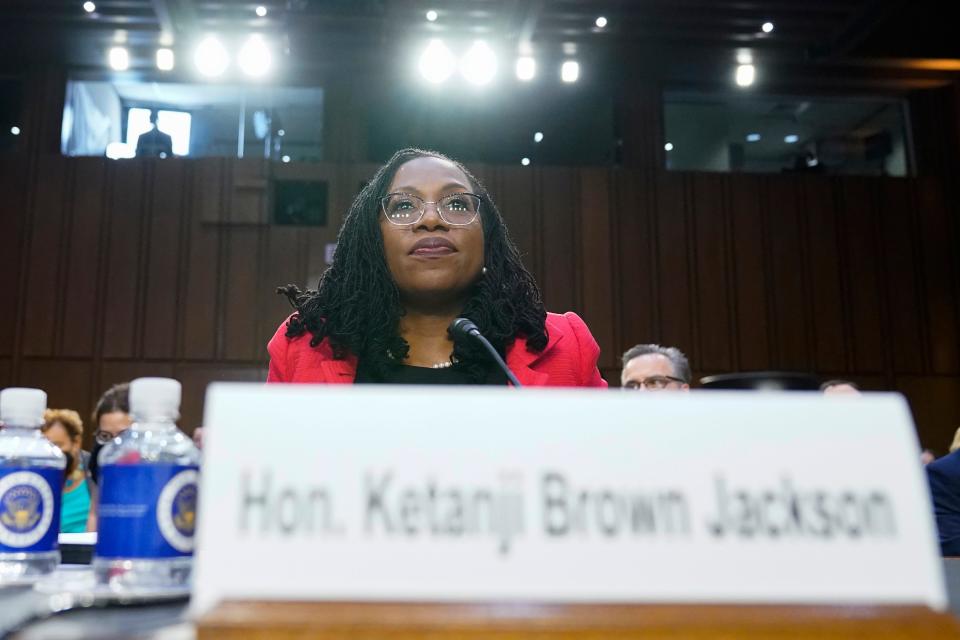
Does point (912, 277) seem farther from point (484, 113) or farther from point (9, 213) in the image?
point (9, 213)

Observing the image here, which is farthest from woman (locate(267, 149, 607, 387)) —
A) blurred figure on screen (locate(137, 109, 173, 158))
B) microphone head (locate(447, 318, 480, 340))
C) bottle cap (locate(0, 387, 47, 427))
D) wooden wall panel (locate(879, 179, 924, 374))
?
wooden wall panel (locate(879, 179, 924, 374))

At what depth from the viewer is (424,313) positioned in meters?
1.64

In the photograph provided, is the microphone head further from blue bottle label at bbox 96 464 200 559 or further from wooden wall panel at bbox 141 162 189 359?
wooden wall panel at bbox 141 162 189 359

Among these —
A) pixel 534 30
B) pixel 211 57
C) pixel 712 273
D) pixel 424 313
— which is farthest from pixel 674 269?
pixel 424 313

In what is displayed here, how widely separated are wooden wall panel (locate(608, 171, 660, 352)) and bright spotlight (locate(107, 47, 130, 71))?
463cm

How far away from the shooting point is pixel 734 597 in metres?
0.50

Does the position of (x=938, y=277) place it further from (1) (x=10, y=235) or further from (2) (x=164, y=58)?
(1) (x=10, y=235)

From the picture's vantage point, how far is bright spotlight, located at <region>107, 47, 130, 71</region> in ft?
23.6

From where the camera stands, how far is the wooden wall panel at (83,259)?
277 inches

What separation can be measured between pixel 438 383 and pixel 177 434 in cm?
73

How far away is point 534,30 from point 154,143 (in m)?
3.66

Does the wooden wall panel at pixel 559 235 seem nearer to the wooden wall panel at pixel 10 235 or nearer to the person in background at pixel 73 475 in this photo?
the person in background at pixel 73 475

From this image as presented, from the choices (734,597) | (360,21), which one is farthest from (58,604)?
(360,21)

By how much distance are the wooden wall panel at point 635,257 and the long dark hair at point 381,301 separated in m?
5.72
